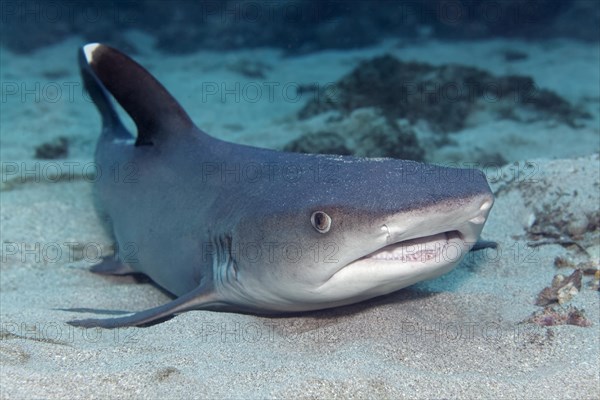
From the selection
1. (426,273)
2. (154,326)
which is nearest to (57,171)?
(154,326)

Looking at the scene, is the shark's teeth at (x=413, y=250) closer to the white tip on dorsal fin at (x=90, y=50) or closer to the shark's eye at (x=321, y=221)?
the shark's eye at (x=321, y=221)

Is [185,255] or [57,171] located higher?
[185,255]

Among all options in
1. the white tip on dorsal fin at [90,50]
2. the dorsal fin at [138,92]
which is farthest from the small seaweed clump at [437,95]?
the white tip on dorsal fin at [90,50]

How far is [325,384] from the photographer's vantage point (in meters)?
2.42

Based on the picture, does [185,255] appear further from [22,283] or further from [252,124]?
[252,124]

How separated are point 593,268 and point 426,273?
173cm

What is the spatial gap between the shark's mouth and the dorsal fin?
2249mm

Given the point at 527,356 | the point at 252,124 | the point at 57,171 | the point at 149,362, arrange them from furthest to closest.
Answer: the point at 252,124
the point at 57,171
the point at 527,356
the point at 149,362

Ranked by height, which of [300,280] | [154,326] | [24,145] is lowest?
[24,145]

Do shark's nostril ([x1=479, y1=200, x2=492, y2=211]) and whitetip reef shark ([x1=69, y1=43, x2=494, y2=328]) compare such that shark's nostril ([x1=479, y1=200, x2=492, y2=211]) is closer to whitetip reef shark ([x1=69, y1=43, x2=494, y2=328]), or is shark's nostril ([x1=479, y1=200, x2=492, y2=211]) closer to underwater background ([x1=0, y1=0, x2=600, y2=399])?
whitetip reef shark ([x1=69, y1=43, x2=494, y2=328])

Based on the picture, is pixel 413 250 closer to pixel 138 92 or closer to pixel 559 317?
pixel 559 317

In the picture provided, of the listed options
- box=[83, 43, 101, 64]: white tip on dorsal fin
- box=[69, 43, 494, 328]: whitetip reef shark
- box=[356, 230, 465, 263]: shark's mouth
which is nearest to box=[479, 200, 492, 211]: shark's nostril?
box=[69, 43, 494, 328]: whitetip reef shark

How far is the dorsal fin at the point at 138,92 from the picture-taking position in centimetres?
432

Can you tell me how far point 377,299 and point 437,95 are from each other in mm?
7998
